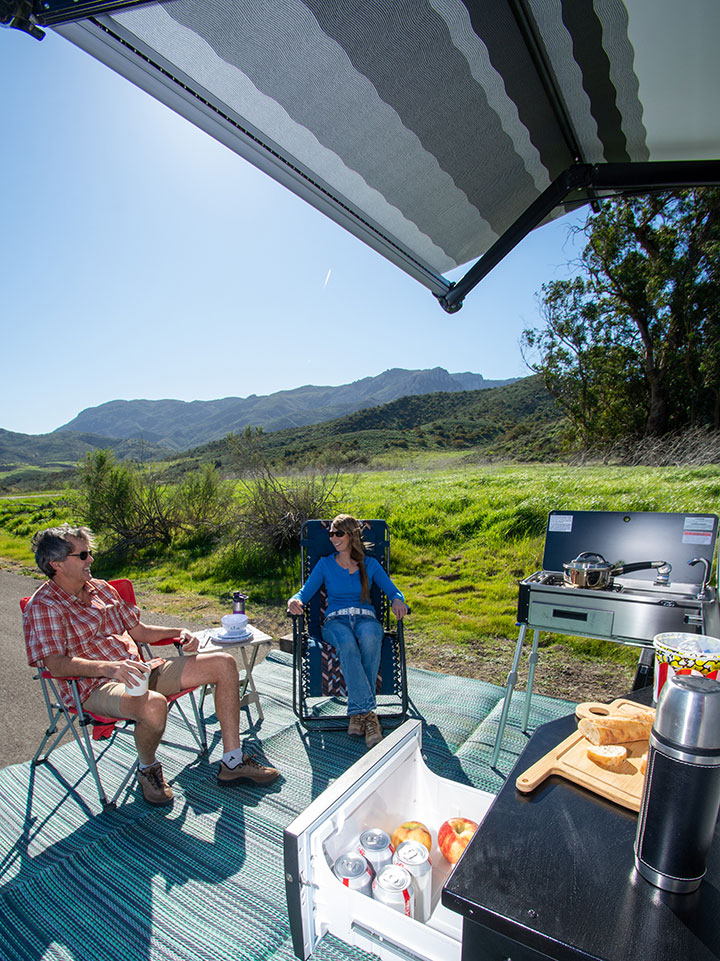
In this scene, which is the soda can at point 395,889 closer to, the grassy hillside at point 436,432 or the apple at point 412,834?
the apple at point 412,834

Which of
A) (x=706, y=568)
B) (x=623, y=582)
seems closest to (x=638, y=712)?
(x=623, y=582)

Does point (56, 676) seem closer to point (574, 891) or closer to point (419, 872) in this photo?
point (419, 872)

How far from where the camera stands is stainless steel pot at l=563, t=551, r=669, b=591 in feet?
7.47

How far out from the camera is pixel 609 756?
3.66 ft

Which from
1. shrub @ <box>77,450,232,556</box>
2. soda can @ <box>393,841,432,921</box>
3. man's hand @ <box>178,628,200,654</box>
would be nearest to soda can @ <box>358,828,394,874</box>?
soda can @ <box>393,841,432,921</box>

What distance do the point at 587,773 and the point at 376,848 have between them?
0.49 meters

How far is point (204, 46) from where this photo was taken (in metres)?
1.49

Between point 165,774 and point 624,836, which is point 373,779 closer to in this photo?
point 624,836

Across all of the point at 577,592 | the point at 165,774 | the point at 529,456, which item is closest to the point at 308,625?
the point at 165,774

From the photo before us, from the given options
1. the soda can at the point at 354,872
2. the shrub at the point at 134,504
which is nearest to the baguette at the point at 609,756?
the soda can at the point at 354,872

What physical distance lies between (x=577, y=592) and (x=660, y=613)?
12.5 inches

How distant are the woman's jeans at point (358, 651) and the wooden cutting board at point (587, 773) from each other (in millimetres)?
1656

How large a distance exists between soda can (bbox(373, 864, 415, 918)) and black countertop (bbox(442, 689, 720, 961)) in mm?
235

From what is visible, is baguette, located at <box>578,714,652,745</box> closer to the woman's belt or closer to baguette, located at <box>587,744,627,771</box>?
baguette, located at <box>587,744,627,771</box>
